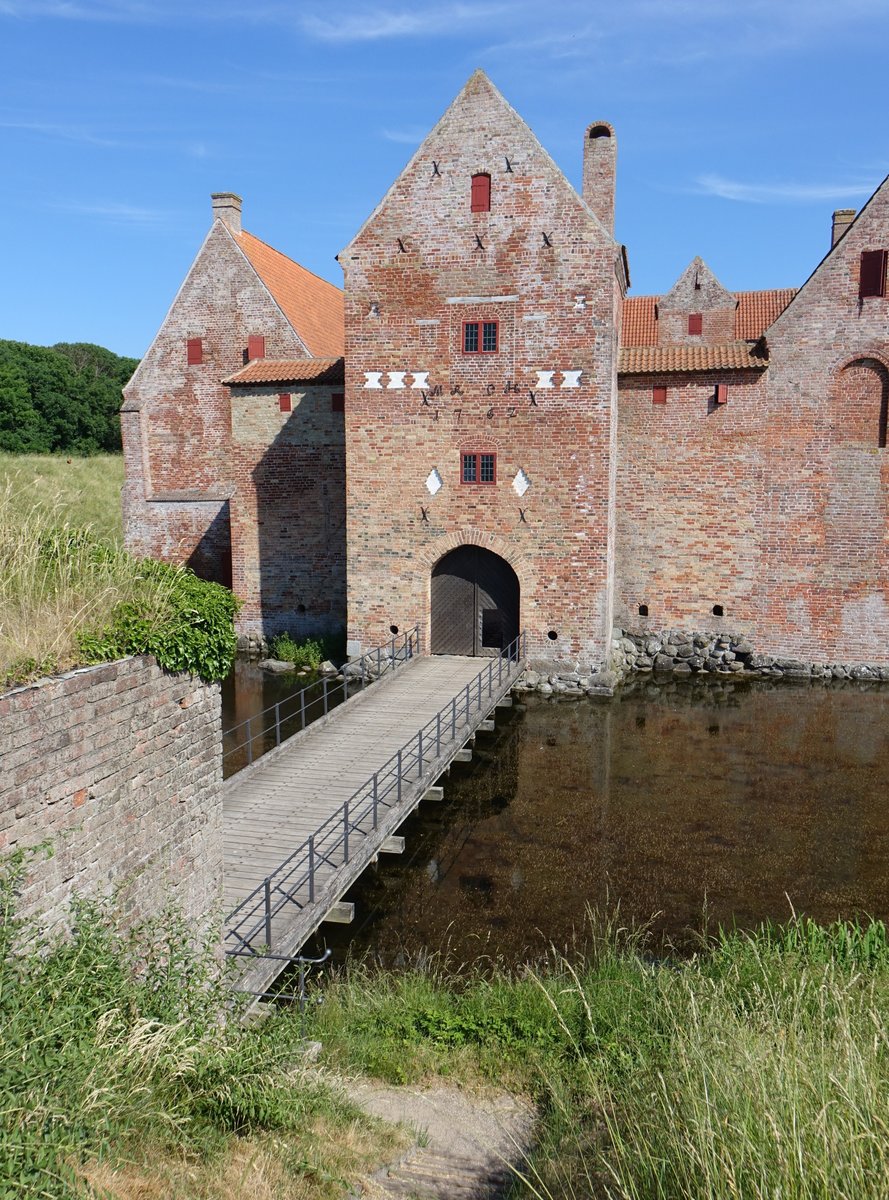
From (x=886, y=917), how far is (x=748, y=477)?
1180cm

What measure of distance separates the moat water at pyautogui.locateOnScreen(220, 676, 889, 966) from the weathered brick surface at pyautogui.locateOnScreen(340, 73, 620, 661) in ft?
10.6

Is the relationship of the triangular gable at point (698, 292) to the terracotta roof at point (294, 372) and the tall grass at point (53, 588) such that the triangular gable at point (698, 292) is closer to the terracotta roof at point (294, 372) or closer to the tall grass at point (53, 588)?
the terracotta roof at point (294, 372)

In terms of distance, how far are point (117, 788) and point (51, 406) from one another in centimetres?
5684

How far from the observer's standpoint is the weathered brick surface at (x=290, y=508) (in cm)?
2011

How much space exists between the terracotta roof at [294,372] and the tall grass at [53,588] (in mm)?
14157

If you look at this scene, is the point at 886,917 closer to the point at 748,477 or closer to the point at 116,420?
the point at 748,477

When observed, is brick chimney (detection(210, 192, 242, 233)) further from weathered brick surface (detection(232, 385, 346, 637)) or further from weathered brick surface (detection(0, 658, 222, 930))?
weathered brick surface (detection(0, 658, 222, 930))

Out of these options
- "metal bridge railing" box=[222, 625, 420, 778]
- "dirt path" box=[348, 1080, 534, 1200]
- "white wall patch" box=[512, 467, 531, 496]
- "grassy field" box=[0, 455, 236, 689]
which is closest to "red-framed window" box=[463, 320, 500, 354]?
"white wall patch" box=[512, 467, 531, 496]

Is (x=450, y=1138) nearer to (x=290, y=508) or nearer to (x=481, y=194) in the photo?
(x=481, y=194)

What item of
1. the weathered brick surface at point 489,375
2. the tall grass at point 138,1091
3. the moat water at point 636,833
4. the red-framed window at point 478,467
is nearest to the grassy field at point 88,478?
the weathered brick surface at point 489,375

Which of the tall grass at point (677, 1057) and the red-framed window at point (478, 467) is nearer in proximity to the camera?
the tall grass at point (677, 1057)

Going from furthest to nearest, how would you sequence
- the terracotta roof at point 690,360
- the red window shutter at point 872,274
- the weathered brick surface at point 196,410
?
1. the weathered brick surface at point 196,410
2. the terracotta roof at point 690,360
3. the red window shutter at point 872,274

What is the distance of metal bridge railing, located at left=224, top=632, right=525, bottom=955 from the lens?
23.4 feet

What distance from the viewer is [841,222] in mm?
22094
